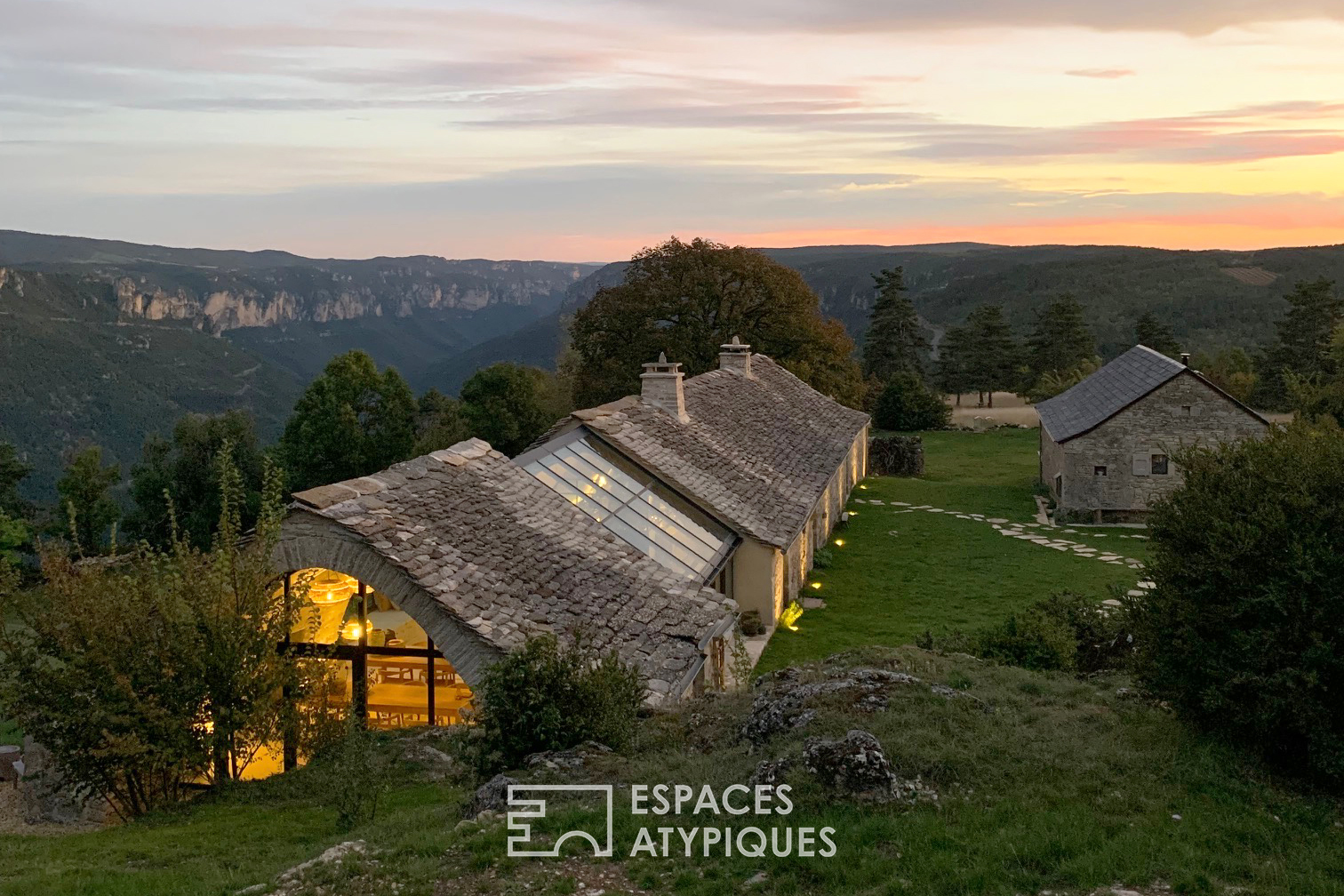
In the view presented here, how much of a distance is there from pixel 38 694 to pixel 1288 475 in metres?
12.3

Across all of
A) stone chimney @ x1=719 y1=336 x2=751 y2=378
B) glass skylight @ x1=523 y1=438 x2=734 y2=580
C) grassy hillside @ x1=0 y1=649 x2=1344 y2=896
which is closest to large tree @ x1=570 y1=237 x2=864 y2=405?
stone chimney @ x1=719 y1=336 x2=751 y2=378

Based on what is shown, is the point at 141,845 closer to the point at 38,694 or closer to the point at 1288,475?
the point at 38,694

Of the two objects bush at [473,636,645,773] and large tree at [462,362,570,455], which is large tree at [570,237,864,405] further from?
bush at [473,636,645,773]

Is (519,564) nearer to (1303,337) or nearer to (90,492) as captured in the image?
(90,492)

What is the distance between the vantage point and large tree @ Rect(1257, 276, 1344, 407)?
58.0m

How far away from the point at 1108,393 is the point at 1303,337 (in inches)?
1390

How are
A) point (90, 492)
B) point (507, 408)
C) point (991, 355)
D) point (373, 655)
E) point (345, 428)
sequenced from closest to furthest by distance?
point (373, 655)
point (90, 492)
point (345, 428)
point (507, 408)
point (991, 355)

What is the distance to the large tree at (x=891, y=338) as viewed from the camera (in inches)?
2788

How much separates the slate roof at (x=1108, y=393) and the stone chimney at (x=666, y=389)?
1290 cm

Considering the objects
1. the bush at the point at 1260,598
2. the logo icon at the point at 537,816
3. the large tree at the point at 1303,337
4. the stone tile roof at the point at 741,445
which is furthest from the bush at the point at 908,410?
the logo icon at the point at 537,816

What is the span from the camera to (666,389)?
26.1 meters

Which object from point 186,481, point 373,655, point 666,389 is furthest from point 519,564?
point 186,481

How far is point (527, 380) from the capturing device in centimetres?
5038
